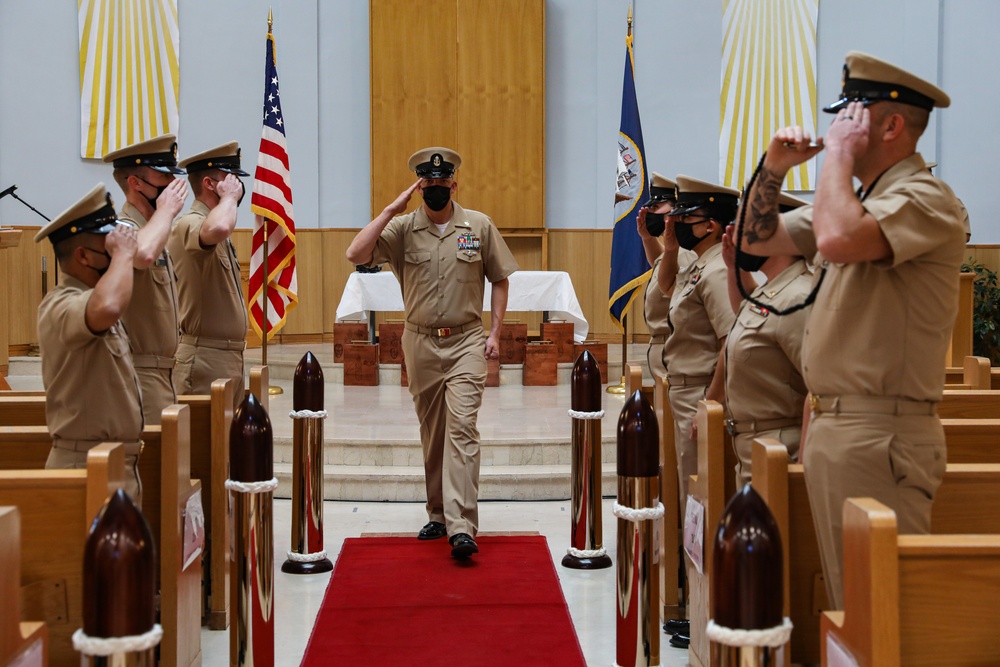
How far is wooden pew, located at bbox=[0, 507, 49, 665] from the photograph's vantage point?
70.0 inches

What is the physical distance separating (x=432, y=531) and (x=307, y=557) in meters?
0.64

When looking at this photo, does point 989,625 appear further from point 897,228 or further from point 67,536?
point 67,536

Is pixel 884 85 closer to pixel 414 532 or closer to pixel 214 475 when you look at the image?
pixel 214 475

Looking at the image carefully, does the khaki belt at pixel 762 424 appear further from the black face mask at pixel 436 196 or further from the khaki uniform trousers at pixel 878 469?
the black face mask at pixel 436 196

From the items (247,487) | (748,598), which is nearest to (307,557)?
(247,487)

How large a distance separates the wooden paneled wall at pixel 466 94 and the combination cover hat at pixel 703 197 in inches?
292

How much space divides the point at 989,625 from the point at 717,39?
401 inches

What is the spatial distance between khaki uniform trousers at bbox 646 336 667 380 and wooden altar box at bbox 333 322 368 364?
484 centimetres

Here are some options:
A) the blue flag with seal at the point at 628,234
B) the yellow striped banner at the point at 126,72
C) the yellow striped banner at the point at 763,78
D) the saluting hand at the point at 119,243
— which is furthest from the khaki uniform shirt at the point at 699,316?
the yellow striped banner at the point at 126,72

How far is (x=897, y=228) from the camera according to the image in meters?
2.15

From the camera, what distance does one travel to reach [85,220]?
108 inches

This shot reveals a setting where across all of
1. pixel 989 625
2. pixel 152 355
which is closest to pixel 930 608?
pixel 989 625

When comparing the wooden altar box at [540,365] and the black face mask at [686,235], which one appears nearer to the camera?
the black face mask at [686,235]

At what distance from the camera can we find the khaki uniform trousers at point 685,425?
3.67 meters
